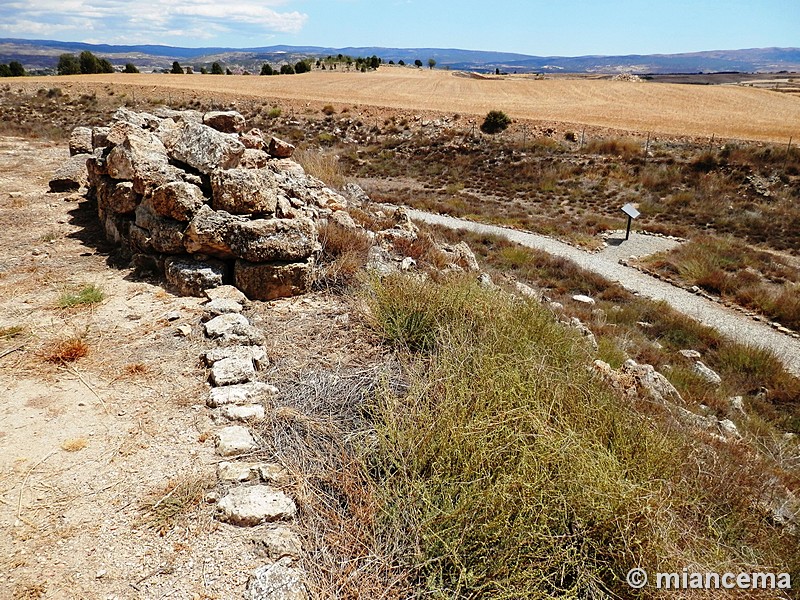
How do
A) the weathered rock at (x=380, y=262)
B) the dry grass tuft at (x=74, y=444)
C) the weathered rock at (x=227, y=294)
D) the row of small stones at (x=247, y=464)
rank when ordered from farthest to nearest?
1. the weathered rock at (x=380, y=262)
2. the weathered rock at (x=227, y=294)
3. the dry grass tuft at (x=74, y=444)
4. the row of small stones at (x=247, y=464)

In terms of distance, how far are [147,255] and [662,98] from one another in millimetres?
51987

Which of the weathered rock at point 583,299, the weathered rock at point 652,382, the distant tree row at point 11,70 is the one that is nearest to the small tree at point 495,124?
the weathered rock at point 583,299

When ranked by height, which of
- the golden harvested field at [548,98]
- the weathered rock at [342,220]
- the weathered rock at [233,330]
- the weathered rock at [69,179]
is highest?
the golden harvested field at [548,98]

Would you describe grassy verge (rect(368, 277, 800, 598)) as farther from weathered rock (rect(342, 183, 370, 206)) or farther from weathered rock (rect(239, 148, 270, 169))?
weathered rock (rect(342, 183, 370, 206))

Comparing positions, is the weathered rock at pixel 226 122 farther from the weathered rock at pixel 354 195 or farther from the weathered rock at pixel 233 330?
the weathered rock at pixel 233 330

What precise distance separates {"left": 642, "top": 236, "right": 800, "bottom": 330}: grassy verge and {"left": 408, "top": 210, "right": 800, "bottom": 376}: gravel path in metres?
0.55

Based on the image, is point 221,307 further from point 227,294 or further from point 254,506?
point 254,506

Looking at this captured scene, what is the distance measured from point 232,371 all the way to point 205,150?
3.52 meters

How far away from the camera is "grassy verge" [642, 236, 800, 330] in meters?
10.9

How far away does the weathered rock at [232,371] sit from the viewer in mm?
3990

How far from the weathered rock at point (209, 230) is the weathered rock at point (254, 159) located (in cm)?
180

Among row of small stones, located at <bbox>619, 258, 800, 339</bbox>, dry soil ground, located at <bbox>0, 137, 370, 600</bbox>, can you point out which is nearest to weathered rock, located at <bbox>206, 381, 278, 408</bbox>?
dry soil ground, located at <bbox>0, 137, 370, 600</bbox>

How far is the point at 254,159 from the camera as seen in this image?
7.76 metres

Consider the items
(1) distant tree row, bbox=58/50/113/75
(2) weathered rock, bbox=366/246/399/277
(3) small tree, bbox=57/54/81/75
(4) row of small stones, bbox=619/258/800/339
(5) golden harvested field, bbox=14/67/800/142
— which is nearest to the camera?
(2) weathered rock, bbox=366/246/399/277
